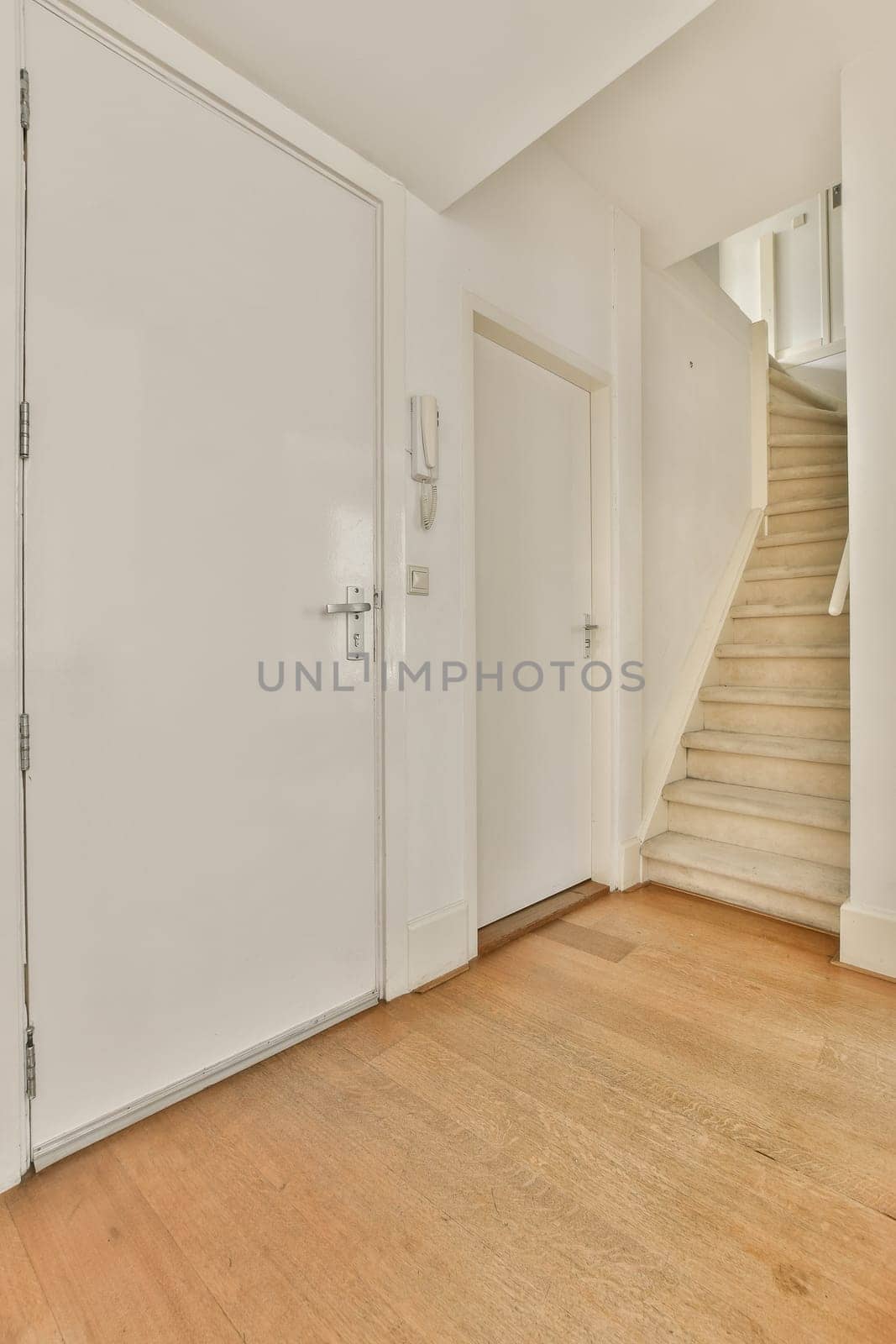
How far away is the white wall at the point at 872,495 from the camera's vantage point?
2004 mm

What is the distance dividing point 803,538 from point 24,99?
350 centimetres

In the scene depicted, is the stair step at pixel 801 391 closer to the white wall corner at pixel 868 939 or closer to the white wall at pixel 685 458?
the white wall at pixel 685 458

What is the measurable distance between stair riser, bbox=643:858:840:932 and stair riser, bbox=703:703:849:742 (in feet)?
2.41

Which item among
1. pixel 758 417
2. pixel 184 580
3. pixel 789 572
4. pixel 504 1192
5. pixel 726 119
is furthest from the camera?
pixel 758 417

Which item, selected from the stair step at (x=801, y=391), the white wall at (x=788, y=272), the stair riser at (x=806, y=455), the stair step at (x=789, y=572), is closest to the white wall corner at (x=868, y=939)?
the stair step at (x=789, y=572)

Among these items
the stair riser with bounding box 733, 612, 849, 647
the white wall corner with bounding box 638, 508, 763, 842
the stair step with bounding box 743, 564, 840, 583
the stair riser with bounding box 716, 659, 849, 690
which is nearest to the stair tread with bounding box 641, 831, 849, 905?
the white wall corner with bounding box 638, 508, 763, 842

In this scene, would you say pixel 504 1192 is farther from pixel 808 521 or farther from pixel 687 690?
pixel 808 521

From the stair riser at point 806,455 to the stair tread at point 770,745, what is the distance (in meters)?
1.79

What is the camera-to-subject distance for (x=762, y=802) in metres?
2.65

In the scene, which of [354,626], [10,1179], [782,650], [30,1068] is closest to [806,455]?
[782,650]

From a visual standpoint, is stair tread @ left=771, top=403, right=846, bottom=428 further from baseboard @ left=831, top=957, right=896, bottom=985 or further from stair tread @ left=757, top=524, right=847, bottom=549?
baseboard @ left=831, top=957, right=896, bottom=985

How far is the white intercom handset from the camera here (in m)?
1.89

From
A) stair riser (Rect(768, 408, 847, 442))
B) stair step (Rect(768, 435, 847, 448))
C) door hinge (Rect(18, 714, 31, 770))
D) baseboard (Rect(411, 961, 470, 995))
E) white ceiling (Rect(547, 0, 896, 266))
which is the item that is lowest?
baseboard (Rect(411, 961, 470, 995))

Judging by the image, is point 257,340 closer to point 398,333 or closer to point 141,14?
point 398,333
